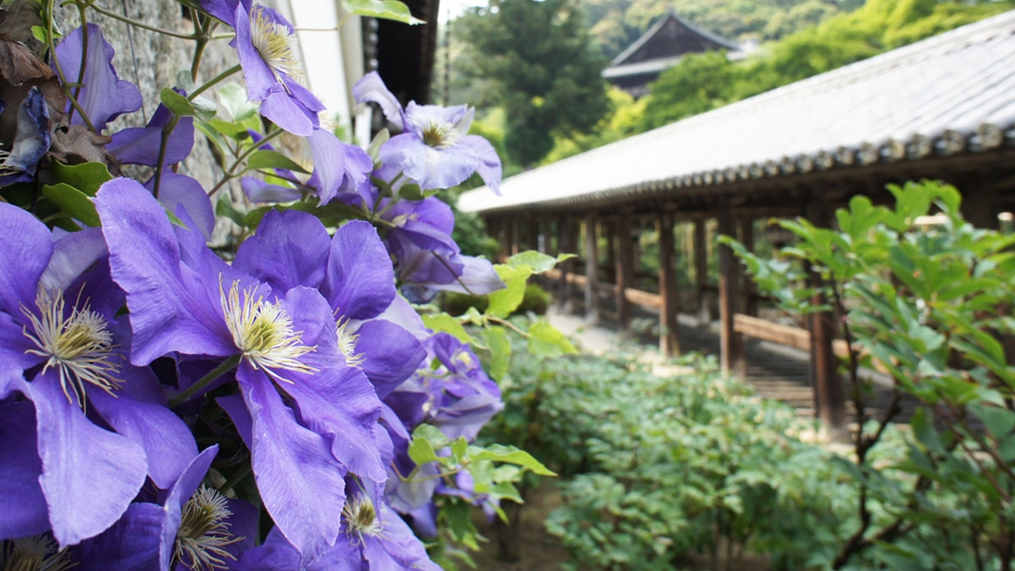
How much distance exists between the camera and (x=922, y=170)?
3.93 meters

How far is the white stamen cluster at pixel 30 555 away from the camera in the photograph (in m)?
0.25

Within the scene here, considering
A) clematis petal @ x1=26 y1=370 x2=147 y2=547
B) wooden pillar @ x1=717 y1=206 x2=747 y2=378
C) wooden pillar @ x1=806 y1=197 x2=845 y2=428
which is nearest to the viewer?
Result: clematis petal @ x1=26 y1=370 x2=147 y2=547

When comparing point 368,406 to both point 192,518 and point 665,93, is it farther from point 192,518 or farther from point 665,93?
point 665,93

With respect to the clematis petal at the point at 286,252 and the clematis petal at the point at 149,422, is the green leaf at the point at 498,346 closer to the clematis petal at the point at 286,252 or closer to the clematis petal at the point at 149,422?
the clematis petal at the point at 286,252

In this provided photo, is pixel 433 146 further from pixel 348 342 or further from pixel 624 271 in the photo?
pixel 624 271

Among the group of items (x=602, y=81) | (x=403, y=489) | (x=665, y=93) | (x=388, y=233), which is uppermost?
(x=602, y=81)

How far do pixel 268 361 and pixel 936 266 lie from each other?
5.11 ft

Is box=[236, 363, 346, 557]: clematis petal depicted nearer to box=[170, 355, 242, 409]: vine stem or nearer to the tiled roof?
box=[170, 355, 242, 409]: vine stem

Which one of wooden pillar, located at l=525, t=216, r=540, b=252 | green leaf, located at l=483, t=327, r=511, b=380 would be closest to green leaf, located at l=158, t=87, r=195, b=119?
green leaf, located at l=483, t=327, r=511, b=380

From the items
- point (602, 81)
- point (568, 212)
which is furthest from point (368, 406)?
point (602, 81)

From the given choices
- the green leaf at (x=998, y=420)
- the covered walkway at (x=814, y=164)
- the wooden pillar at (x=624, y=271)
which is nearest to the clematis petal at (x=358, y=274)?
the green leaf at (x=998, y=420)

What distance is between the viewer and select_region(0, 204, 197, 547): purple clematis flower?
0.21m

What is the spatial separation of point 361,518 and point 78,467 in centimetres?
24

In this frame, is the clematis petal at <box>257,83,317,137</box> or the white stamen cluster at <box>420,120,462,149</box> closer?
the clematis petal at <box>257,83,317,137</box>
